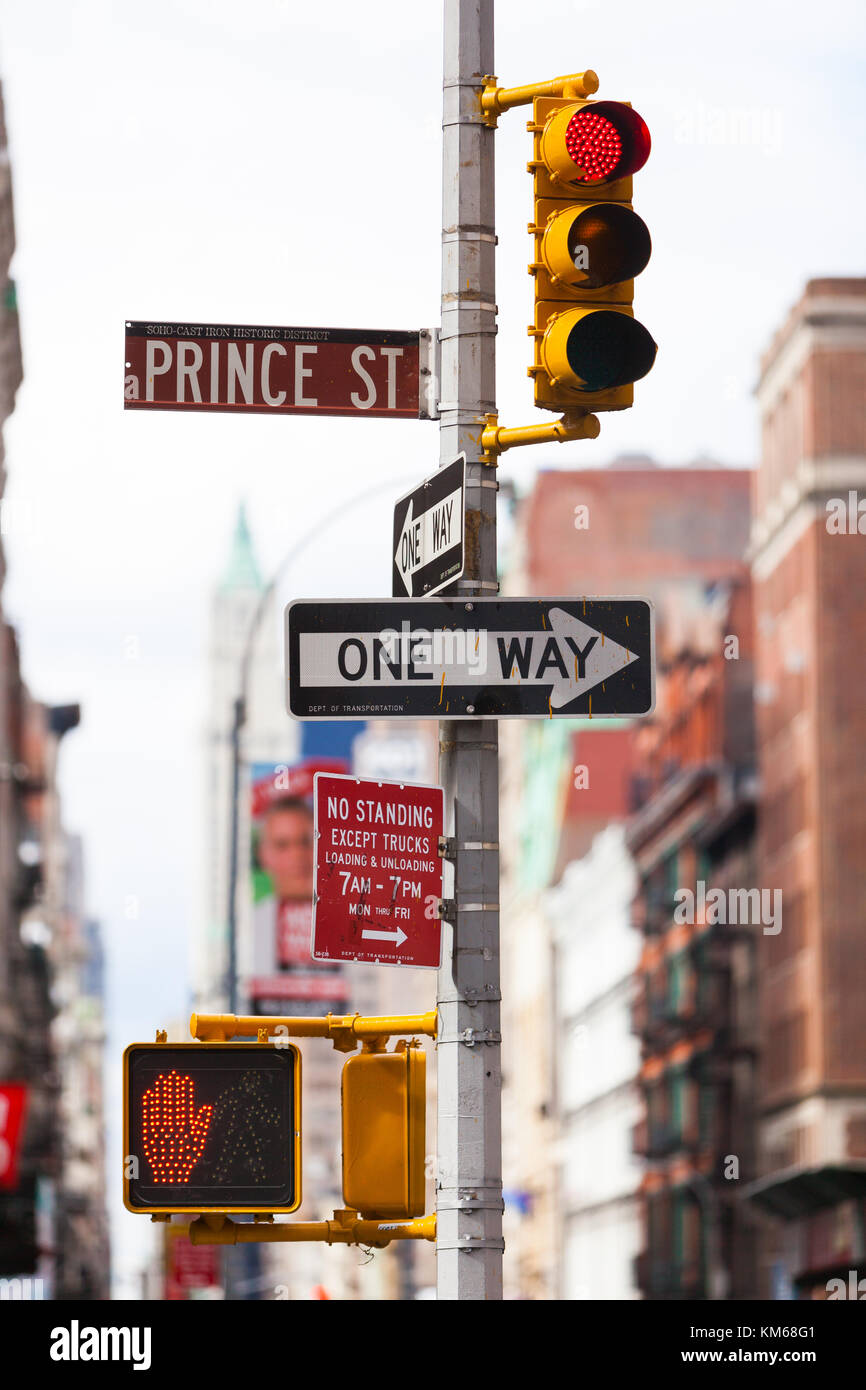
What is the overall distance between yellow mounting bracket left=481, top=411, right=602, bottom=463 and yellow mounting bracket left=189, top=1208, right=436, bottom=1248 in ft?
9.73

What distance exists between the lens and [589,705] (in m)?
8.73

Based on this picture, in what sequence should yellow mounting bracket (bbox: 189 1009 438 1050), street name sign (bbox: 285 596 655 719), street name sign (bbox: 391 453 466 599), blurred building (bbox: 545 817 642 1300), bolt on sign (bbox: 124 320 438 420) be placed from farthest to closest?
blurred building (bbox: 545 817 642 1300) < bolt on sign (bbox: 124 320 438 420) < street name sign (bbox: 391 453 466 599) < street name sign (bbox: 285 596 655 719) < yellow mounting bracket (bbox: 189 1009 438 1050)

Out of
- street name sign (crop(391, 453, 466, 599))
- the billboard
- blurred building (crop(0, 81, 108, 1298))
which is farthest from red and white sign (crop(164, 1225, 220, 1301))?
street name sign (crop(391, 453, 466, 599))

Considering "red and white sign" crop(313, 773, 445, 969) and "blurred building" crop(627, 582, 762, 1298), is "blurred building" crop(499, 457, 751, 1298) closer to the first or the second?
"blurred building" crop(627, 582, 762, 1298)

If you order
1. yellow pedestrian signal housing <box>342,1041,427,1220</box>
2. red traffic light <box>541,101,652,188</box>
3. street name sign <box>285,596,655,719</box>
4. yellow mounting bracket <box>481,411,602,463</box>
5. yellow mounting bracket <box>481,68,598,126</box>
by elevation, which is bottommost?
yellow pedestrian signal housing <box>342,1041,427,1220</box>

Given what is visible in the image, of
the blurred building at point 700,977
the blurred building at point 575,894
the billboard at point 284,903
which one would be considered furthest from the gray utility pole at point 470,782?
the blurred building at point 575,894

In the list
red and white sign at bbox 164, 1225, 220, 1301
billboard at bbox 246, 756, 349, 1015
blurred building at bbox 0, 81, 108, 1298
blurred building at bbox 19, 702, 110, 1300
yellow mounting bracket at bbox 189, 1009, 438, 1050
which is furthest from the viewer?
blurred building at bbox 19, 702, 110, 1300

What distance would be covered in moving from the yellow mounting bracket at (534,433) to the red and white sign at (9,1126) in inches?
1856

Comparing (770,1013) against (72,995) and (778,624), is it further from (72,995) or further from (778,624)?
(72,995)

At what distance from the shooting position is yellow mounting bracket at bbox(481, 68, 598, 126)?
873 cm

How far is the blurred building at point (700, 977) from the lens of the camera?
77875 millimetres

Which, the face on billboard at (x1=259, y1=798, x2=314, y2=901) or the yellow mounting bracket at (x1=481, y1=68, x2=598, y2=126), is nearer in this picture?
the yellow mounting bracket at (x1=481, y1=68, x2=598, y2=126)

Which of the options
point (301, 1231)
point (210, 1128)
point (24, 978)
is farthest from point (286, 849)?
point (24, 978)
